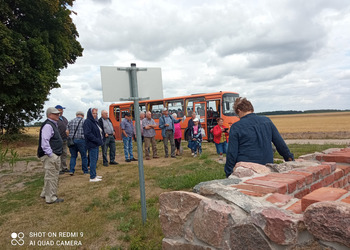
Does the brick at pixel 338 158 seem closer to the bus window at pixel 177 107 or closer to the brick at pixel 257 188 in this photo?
the brick at pixel 257 188

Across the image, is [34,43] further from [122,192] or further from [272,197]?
[272,197]

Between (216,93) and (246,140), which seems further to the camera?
(216,93)

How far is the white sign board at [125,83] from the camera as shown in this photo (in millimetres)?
3609

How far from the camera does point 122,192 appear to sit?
5547 millimetres

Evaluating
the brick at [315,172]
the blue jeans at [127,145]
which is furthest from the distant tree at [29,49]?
the brick at [315,172]

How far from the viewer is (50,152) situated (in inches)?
189

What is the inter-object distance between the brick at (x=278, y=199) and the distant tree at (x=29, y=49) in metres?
14.5

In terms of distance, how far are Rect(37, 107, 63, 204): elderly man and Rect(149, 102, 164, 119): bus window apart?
1391 cm

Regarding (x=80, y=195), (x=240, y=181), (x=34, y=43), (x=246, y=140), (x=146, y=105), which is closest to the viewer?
(x=240, y=181)

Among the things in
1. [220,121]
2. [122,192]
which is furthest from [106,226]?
[220,121]

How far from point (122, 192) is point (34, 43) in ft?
41.7

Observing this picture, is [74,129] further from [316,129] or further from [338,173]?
[316,129]

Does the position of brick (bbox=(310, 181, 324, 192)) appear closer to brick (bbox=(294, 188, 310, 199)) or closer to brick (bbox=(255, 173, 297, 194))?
brick (bbox=(294, 188, 310, 199))

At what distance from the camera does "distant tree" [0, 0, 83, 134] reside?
1370 cm
